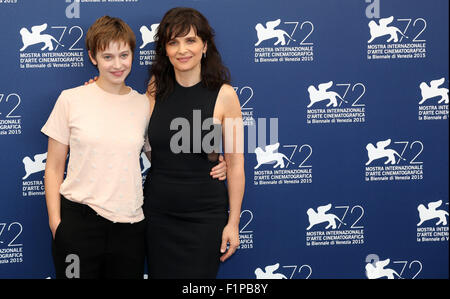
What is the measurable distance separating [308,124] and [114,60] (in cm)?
118

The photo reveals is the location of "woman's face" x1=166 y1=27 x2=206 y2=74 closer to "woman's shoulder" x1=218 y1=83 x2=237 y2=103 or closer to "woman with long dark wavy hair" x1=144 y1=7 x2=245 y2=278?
"woman with long dark wavy hair" x1=144 y1=7 x2=245 y2=278

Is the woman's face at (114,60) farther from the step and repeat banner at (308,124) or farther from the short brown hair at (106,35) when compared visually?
the step and repeat banner at (308,124)

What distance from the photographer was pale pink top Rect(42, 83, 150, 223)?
1822 millimetres

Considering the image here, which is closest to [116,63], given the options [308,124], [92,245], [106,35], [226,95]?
[106,35]

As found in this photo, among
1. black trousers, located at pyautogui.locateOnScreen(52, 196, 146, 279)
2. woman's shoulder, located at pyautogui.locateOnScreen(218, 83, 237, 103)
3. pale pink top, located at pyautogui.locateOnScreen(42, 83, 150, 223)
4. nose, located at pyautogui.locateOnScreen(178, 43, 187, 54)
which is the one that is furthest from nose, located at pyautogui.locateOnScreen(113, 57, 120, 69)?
black trousers, located at pyautogui.locateOnScreen(52, 196, 146, 279)

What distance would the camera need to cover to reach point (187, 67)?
1.93 m

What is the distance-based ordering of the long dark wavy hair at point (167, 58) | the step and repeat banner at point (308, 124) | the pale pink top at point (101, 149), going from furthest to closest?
the step and repeat banner at point (308, 124), the long dark wavy hair at point (167, 58), the pale pink top at point (101, 149)

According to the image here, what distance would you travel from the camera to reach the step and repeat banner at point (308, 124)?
234 centimetres

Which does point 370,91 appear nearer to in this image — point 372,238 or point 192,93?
point 372,238

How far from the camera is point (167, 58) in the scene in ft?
6.88

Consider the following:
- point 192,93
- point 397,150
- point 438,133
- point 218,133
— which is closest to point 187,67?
point 192,93

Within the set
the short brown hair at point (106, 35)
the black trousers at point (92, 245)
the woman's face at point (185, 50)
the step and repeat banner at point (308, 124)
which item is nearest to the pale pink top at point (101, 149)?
the black trousers at point (92, 245)

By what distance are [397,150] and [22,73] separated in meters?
2.15

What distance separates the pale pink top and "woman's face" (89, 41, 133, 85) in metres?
0.09
